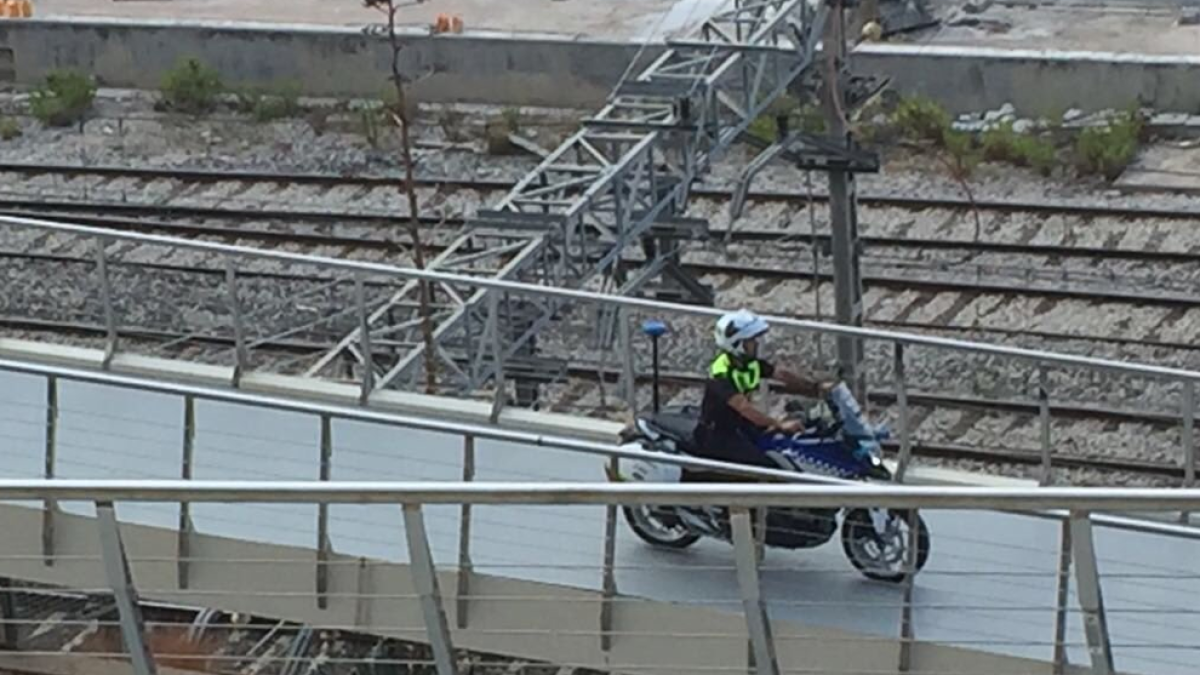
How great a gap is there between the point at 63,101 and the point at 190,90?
1294 millimetres

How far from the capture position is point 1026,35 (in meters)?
26.6

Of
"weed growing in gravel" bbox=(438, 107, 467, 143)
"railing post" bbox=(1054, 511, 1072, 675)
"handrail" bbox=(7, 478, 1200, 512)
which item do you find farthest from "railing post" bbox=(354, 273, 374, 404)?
"weed growing in gravel" bbox=(438, 107, 467, 143)

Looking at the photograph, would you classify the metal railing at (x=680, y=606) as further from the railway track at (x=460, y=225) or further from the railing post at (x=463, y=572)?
the railway track at (x=460, y=225)

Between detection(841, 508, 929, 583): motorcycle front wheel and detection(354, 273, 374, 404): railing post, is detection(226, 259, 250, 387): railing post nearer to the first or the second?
detection(354, 273, 374, 404): railing post

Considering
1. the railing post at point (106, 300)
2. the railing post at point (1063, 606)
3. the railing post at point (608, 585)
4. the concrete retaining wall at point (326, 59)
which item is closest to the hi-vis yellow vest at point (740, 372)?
the railing post at point (608, 585)

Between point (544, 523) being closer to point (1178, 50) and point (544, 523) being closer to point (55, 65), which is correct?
point (1178, 50)

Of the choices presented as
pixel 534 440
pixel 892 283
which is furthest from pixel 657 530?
pixel 892 283

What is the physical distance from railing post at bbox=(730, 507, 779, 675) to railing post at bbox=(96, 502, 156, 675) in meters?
1.75

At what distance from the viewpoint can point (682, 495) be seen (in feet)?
22.1

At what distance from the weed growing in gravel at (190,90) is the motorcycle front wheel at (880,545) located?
17130mm

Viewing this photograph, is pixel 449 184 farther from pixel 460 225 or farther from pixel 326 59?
pixel 326 59

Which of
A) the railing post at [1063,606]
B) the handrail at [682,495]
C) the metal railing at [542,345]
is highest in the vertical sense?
the handrail at [682,495]

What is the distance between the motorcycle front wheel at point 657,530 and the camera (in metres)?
10.8

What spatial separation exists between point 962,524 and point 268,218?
13009mm
